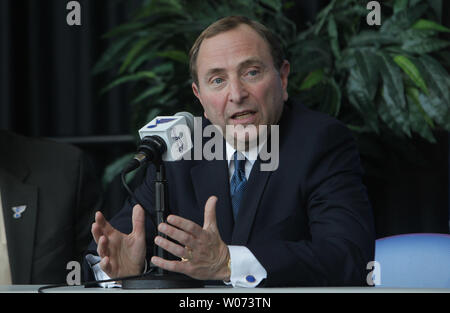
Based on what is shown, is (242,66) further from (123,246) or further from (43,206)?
(43,206)

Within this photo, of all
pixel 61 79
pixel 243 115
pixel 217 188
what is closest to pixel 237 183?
pixel 217 188

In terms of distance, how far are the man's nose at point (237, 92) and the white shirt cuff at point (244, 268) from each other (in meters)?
0.57

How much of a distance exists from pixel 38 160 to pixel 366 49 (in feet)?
4.39

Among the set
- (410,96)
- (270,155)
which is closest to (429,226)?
(410,96)

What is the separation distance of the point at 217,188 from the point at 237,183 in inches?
2.4

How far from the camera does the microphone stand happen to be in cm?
130

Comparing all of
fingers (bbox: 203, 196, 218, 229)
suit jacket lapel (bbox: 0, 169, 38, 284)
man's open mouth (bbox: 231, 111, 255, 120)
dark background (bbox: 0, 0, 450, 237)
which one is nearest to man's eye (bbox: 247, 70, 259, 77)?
man's open mouth (bbox: 231, 111, 255, 120)

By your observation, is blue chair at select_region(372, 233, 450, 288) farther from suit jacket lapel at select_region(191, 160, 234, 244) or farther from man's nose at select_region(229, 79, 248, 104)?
man's nose at select_region(229, 79, 248, 104)

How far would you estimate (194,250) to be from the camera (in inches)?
50.4

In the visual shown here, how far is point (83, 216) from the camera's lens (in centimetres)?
214

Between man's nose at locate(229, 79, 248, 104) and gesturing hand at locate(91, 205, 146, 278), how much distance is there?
1.54 feet

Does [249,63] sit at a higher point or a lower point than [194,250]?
higher

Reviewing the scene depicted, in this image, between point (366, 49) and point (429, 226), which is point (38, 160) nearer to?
point (366, 49)

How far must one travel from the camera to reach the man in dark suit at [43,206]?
6.68 feet
